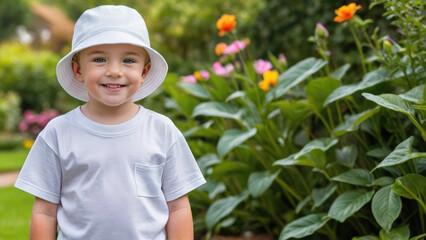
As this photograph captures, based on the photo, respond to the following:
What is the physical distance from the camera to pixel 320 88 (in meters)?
2.29

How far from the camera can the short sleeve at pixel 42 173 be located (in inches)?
53.4

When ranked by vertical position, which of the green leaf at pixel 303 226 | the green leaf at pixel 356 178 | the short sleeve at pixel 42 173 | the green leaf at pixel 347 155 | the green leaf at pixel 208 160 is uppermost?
the short sleeve at pixel 42 173

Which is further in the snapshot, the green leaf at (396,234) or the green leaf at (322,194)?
the green leaf at (322,194)

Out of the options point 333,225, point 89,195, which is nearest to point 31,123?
point 333,225

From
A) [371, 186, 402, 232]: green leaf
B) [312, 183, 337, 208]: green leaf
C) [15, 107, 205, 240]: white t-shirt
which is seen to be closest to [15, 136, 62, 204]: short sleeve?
[15, 107, 205, 240]: white t-shirt

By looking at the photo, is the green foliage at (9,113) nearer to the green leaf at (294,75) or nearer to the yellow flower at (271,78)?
the yellow flower at (271,78)

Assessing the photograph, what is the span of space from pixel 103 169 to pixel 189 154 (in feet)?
0.85

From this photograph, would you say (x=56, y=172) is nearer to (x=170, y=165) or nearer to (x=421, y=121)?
(x=170, y=165)

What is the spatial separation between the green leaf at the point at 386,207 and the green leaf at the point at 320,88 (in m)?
0.57

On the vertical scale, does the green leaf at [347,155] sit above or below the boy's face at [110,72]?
below

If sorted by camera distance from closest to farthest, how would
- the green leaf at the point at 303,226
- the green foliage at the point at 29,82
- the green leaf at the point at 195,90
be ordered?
the green leaf at the point at 303,226
the green leaf at the point at 195,90
the green foliage at the point at 29,82

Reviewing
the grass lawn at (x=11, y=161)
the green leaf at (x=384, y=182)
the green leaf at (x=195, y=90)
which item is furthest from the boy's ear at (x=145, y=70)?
the grass lawn at (x=11, y=161)

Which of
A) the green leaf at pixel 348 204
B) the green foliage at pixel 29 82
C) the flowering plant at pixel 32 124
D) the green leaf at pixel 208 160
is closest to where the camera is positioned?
the green leaf at pixel 348 204

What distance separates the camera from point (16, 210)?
13.8 feet
